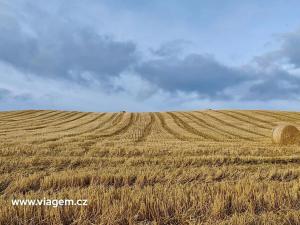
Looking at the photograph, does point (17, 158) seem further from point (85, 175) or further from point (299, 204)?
point (299, 204)

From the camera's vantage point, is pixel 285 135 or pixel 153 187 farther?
pixel 285 135

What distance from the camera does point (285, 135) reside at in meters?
20.2

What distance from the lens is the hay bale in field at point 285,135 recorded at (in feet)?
66.0

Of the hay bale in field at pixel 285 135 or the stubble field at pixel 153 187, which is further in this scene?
the hay bale in field at pixel 285 135

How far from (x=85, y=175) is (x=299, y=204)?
17.5ft

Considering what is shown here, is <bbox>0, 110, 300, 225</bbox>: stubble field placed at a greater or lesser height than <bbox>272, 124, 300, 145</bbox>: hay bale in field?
lesser

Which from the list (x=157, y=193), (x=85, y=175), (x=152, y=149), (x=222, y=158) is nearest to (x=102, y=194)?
(x=157, y=193)

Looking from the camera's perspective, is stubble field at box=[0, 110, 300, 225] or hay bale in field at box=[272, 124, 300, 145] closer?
stubble field at box=[0, 110, 300, 225]

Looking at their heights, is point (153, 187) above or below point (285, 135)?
below

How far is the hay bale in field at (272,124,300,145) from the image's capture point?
20125 mm

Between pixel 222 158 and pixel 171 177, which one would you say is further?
pixel 222 158

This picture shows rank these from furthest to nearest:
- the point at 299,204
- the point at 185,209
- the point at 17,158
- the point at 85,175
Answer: the point at 17,158, the point at 85,175, the point at 299,204, the point at 185,209

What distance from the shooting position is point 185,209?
5.56 metres

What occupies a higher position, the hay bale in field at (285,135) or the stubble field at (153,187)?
the hay bale in field at (285,135)
